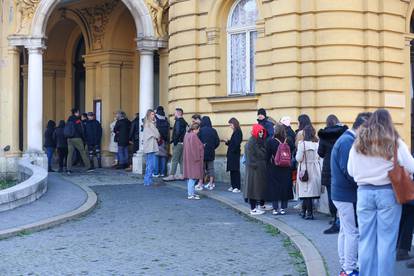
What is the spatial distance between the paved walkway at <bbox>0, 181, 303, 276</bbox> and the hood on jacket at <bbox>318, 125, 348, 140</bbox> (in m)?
1.66

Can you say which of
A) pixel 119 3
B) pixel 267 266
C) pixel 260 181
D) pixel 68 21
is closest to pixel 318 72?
pixel 260 181

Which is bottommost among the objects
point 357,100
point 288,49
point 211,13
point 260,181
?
point 260,181

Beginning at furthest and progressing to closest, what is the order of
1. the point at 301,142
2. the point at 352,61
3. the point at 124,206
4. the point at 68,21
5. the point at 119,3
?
the point at 68,21 → the point at 119,3 → the point at 352,61 → the point at 124,206 → the point at 301,142

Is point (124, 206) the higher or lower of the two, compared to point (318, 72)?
lower

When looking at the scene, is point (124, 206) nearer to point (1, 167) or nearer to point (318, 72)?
point (318, 72)

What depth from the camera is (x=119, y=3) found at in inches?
947

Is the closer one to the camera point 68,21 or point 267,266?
point 267,266

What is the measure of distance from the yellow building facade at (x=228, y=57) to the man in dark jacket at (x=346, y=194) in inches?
338

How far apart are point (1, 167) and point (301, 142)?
10.6m

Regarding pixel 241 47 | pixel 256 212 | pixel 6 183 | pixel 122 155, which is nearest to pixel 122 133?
pixel 122 155

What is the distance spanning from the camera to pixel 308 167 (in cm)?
1176

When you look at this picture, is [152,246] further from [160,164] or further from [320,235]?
[160,164]

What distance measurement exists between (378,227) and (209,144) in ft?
33.0

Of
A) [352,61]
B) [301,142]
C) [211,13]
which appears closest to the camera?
[301,142]
